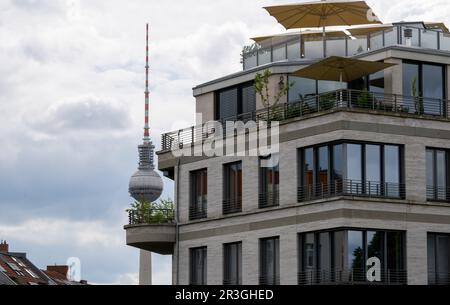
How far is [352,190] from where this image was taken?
159 ft

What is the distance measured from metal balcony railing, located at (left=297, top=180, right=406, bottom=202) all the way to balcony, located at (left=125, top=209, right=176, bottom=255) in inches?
355

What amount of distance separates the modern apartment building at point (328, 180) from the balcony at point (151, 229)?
68 mm

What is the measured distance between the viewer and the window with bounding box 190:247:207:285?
2201 inches

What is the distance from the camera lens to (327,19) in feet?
191

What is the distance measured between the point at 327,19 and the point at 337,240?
1429 centimetres

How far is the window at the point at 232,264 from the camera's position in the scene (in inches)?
2115

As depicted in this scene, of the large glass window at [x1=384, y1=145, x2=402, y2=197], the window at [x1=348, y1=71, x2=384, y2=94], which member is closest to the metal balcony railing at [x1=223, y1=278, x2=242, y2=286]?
the large glass window at [x1=384, y1=145, x2=402, y2=197]

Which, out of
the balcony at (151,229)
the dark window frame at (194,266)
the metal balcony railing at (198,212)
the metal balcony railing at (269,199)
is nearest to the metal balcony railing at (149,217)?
the balcony at (151,229)

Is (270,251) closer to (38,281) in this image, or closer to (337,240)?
(337,240)

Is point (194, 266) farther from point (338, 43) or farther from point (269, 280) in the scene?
point (338, 43)

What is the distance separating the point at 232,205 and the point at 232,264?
2698 mm

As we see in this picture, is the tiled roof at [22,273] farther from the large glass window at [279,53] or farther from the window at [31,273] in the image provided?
the large glass window at [279,53]

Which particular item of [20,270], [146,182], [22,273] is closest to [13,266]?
[20,270]
